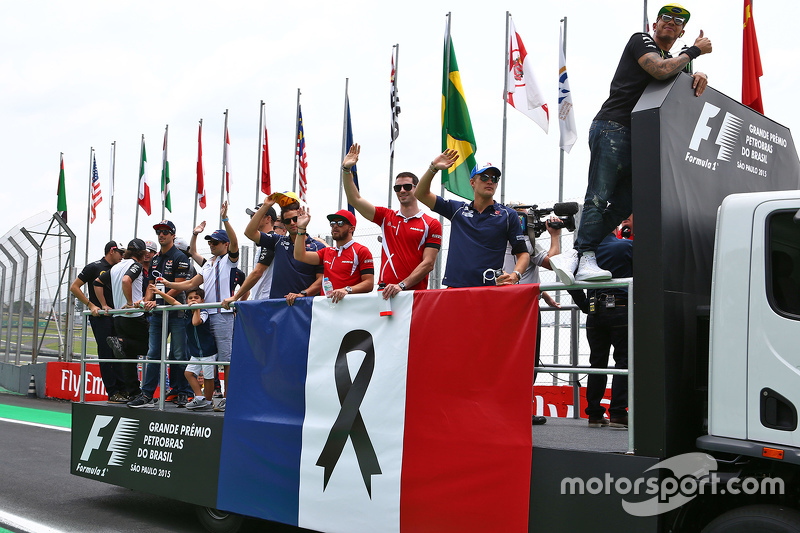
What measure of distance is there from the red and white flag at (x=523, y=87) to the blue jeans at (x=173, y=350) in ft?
32.1

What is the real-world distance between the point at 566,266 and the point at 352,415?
167 cm

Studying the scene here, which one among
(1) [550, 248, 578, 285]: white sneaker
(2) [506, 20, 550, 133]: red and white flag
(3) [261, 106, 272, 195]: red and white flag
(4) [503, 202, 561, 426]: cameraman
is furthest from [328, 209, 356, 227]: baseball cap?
(3) [261, 106, 272, 195]: red and white flag

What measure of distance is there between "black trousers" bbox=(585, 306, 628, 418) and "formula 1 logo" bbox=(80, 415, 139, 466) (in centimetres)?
402

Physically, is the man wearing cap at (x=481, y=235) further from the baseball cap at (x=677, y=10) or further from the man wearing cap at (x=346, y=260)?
the baseball cap at (x=677, y=10)

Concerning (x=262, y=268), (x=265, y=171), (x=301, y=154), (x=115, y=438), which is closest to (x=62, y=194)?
(x=265, y=171)

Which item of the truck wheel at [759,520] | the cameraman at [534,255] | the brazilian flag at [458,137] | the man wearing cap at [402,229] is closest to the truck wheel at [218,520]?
the man wearing cap at [402,229]

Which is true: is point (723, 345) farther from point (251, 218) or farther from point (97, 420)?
point (97, 420)

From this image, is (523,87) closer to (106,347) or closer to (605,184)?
(106,347)

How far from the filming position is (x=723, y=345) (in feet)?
10.5

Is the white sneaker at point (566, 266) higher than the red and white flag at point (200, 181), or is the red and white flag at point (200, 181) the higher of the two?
the red and white flag at point (200, 181)

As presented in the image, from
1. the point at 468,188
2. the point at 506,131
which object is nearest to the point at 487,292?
the point at 468,188

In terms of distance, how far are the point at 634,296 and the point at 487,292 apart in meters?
0.82

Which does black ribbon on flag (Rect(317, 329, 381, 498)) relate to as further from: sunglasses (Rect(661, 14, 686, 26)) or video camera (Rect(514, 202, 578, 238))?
sunglasses (Rect(661, 14, 686, 26))

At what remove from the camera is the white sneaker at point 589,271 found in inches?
140
